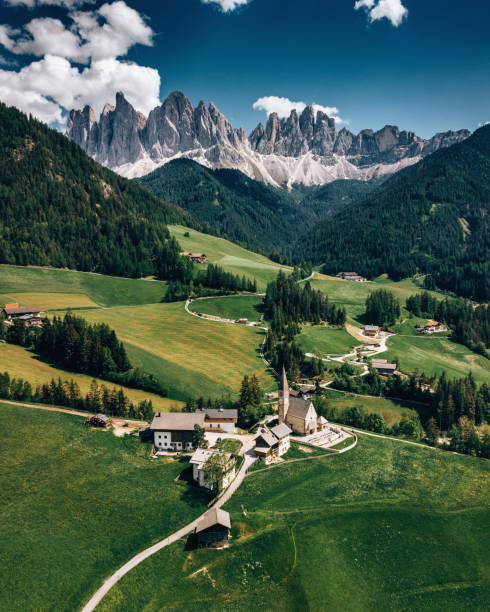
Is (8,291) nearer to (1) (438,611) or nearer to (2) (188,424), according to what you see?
(2) (188,424)

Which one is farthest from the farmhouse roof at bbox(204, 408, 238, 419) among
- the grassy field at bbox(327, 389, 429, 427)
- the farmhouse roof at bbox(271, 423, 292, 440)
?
the grassy field at bbox(327, 389, 429, 427)

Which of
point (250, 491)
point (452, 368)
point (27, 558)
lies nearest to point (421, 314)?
point (452, 368)

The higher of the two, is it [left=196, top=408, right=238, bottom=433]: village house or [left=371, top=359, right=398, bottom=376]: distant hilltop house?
[left=371, top=359, right=398, bottom=376]: distant hilltop house

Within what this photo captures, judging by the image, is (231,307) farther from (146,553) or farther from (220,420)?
(146,553)

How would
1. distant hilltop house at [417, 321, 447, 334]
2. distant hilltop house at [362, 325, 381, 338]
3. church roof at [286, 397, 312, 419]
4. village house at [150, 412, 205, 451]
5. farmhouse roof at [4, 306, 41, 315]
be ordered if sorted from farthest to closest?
distant hilltop house at [417, 321, 447, 334], distant hilltop house at [362, 325, 381, 338], farmhouse roof at [4, 306, 41, 315], church roof at [286, 397, 312, 419], village house at [150, 412, 205, 451]

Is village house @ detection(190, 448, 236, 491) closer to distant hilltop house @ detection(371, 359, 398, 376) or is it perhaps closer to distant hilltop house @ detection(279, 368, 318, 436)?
distant hilltop house @ detection(279, 368, 318, 436)

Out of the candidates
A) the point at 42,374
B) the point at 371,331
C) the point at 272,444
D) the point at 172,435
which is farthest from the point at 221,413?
the point at 371,331
